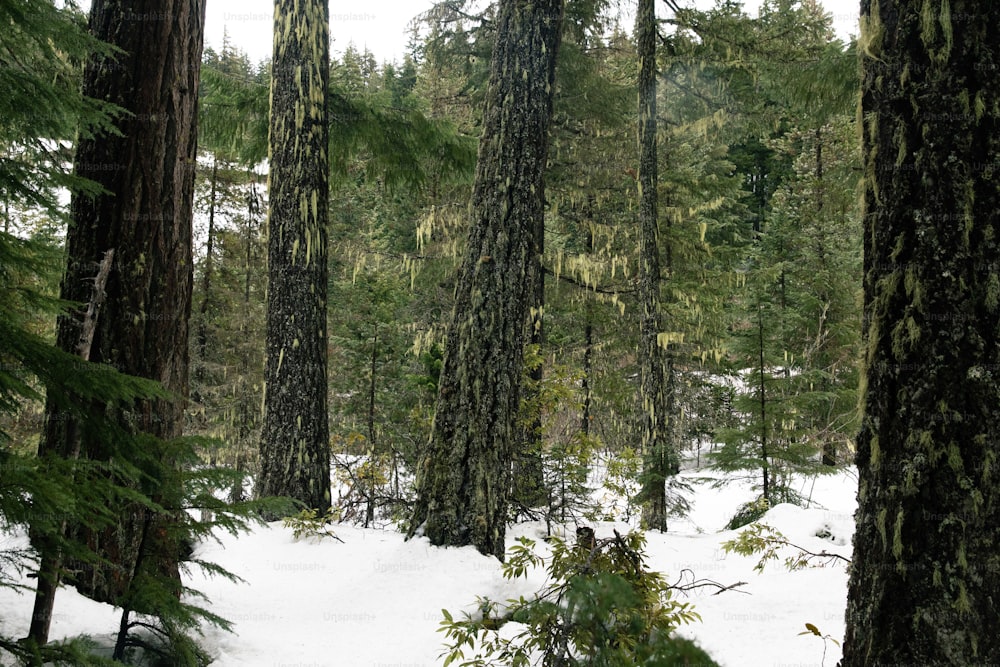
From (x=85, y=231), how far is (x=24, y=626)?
1896mm

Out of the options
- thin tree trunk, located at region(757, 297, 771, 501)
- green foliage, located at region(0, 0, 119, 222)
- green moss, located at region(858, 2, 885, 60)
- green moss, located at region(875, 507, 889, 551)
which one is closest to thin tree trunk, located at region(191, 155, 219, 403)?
thin tree trunk, located at region(757, 297, 771, 501)

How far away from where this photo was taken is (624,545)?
9.24ft

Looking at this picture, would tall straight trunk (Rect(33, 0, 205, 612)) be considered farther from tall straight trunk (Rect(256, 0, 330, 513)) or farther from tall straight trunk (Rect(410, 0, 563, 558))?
tall straight trunk (Rect(256, 0, 330, 513))

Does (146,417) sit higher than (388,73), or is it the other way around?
(388,73)

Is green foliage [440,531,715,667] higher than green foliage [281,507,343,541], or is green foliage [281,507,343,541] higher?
green foliage [440,531,715,667]

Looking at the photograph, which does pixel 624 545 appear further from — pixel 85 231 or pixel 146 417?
pixel 85 231

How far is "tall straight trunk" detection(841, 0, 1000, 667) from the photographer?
208 centimetres

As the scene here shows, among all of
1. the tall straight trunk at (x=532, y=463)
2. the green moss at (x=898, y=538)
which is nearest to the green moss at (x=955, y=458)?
the green moss at (x=898, y=538)

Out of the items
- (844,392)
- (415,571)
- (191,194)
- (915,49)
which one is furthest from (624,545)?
(844,392)

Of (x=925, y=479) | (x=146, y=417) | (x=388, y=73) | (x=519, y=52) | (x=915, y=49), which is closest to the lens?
(x=925, y=479)

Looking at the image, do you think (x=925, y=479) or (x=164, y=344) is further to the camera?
(x=164, y=344)

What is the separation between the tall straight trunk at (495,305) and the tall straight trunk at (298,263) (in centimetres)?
188

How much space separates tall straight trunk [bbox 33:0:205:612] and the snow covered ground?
664mm

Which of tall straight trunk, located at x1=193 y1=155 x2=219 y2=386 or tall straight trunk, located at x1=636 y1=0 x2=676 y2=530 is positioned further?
tall straight trunk, located at x1=193 y1=155 x2=219 y2=386
